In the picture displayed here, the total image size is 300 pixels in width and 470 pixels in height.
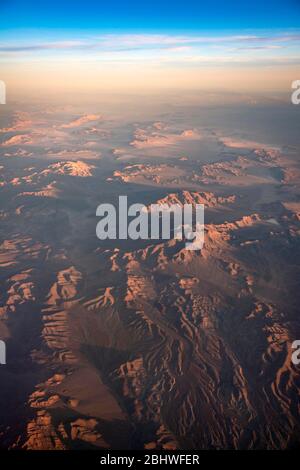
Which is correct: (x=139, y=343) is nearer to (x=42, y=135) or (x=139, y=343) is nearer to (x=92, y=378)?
(x=92, y=378)

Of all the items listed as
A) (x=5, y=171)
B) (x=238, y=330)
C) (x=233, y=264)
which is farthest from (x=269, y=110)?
(x=238, y=330)

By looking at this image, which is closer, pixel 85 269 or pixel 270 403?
pixel 270 403

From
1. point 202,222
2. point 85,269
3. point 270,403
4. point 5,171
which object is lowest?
point 270,403

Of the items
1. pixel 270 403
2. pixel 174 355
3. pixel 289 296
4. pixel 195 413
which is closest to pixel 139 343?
pixel 174 355

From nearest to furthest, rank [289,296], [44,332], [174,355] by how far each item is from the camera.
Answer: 1. [174,355]
2. [44,332]
3. [289,296]

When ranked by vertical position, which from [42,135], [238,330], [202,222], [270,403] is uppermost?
[42,135]

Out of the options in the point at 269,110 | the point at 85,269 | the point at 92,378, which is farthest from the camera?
the point at 269,110

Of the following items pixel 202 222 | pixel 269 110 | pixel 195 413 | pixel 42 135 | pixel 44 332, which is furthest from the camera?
pixel 269 110

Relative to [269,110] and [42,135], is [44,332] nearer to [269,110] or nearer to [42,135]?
[42,135]

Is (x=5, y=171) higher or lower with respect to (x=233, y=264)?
higher
